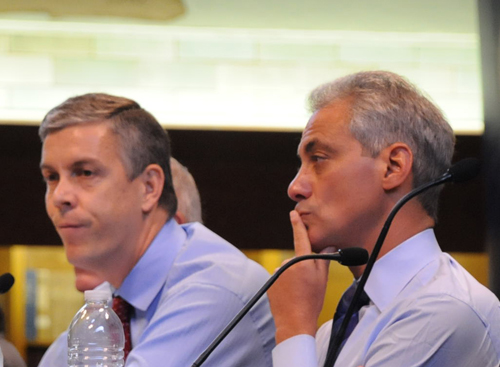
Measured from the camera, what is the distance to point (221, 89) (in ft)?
14.0

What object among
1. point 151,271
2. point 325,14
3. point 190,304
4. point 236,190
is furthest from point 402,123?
point 236,190

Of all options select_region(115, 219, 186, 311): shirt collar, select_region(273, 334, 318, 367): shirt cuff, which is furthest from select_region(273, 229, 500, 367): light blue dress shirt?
select_region(115, 219, 186, 311): shirt collar

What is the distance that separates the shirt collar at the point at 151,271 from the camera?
189 cm

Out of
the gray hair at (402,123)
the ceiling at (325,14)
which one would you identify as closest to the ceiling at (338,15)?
the ceiling at (325,14)

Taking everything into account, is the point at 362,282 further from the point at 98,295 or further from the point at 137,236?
the point at 137,236

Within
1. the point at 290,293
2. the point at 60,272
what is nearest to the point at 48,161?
the point at 290,293

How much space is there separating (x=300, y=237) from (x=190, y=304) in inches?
11.4

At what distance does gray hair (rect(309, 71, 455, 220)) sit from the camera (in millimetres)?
1631

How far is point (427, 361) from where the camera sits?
54.3 inches

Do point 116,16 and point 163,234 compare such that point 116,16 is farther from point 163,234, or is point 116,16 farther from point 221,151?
point 163,234

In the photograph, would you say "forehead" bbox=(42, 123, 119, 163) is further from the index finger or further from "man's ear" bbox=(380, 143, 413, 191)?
"man's ear" bbox=(380, 143, 413, 191)

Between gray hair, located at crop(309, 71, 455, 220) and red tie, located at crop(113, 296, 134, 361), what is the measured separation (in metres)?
0.65

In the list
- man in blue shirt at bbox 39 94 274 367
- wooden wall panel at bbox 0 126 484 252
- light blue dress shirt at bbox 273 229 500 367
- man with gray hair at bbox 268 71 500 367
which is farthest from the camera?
wooden wall panel at bbox 0 126 484 252

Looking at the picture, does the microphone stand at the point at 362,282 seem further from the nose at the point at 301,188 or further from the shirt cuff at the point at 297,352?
the nose at the point at 301,188
